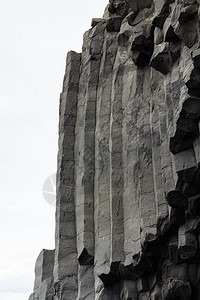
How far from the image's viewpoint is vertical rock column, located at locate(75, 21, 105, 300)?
13289 millimetres

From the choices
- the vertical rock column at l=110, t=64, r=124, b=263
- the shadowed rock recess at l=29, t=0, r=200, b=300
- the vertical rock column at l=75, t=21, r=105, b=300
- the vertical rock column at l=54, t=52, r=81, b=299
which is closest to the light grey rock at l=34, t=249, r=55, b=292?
the shadowed rock recess at l=29, t=0, r=200, b=300

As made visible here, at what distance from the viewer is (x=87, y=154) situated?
14195 mm

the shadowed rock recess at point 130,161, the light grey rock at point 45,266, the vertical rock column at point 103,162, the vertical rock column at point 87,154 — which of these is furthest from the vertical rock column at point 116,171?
the light grey rock at point 45,266

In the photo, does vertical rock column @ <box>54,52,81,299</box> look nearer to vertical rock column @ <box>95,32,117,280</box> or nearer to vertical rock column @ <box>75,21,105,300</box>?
vertical rock column @ <box>75,21,105,300</box>

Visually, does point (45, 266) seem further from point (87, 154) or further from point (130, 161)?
point (130, 161)

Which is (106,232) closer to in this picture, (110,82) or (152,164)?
(152,164)

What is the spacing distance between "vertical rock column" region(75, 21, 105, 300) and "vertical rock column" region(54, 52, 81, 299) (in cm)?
18

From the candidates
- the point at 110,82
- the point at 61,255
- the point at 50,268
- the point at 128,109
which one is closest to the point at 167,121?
the point at 128,109

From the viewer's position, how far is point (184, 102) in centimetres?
1038

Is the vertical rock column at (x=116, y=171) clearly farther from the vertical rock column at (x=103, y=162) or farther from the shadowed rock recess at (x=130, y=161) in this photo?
the vertical rock column at (x=103, y=162)

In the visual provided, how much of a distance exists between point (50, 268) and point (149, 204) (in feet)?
17.0

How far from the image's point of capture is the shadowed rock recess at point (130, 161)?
425 inches

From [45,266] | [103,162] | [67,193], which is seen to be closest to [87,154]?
[103,162]

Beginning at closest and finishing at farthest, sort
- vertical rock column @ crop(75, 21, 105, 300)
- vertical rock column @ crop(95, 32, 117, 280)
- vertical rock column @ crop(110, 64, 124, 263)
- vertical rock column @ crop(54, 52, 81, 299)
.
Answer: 1. vertical rock column @ crop(110, 64, 124, 263)
2. vertical rock column @ crop(95, 32, 117, 280)
3. vertical rock column @ crop(75, 21, 105, 300)
4. vertical rock column @ crop(54, 52, 81, 299)
